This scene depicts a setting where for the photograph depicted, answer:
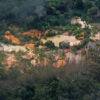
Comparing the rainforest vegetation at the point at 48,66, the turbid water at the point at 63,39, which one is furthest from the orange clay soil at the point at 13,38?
the turbid water at the point at 63,39

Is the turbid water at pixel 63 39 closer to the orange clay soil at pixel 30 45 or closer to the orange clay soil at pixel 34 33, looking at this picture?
the orange clay soil at pixel 34 33

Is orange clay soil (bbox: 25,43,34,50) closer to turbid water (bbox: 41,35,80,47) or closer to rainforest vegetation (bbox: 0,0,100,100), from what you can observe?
rainforest vegetation (bbox: 0,0,100,100)

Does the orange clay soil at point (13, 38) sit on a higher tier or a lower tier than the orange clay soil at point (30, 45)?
higher

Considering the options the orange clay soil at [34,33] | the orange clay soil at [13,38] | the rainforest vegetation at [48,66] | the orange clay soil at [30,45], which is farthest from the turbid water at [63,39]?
the orange clay soil at [13,38]

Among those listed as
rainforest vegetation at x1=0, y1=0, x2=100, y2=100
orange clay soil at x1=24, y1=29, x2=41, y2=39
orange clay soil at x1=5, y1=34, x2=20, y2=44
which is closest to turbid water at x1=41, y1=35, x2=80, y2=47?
rainforest vegetation at x1=0, y1=0, x2=100, y2=100

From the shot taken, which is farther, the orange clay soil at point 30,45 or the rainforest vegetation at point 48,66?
the orange clay soil at point 30,45

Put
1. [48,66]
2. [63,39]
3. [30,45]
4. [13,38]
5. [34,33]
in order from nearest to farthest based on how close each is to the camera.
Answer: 1. [48,66]
2. [30,45]
3. [63,39]
4. [13,38]
5. [34,33]

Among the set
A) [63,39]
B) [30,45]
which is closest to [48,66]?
[30,45]

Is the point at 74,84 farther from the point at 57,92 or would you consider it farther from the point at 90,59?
the point at 90,59

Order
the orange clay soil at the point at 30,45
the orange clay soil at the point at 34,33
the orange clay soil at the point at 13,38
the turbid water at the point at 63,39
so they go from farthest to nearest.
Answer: the orange clay soil at the point at 34,33
the orange clay soil at the point at 13,38
the turbid water at the point at 63,39
the orange clay soil at the point at 30,45

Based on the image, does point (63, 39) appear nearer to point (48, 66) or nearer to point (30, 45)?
point (30, 45)

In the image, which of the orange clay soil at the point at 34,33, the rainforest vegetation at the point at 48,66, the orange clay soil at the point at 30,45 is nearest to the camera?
the rainforest vegetation at the point at 48,66
